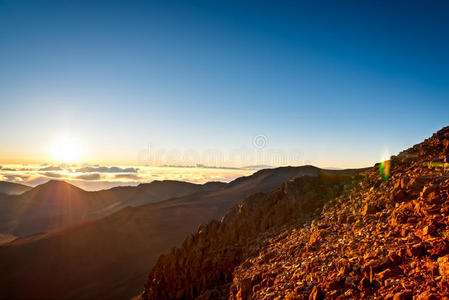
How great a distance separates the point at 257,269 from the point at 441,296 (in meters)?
7.17

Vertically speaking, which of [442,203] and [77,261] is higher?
[442,203]

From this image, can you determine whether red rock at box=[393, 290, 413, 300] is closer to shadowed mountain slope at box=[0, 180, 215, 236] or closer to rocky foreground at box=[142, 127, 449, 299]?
rocky foreground at box=[142, 127, 449, 299]

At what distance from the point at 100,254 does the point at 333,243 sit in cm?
5099

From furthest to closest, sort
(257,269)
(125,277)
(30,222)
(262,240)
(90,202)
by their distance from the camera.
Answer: (90,202) < (30,222) < (125,277) < (262,240) < (257,269)

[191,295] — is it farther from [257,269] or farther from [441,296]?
[441,296]

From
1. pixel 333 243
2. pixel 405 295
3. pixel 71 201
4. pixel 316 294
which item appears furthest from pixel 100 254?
pixel 71 201

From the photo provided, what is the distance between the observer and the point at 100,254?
49.0 m

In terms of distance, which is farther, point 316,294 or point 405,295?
point 316,294

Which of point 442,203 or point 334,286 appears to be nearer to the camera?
point 334,286

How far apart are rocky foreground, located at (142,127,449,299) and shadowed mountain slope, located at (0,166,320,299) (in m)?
16.4

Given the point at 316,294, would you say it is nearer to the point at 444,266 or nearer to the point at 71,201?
the point at 444,266

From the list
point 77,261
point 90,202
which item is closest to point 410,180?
point 77,261

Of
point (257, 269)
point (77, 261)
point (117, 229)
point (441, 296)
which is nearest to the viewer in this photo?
point (441, 296)

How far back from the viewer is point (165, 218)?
6303 centimetres
